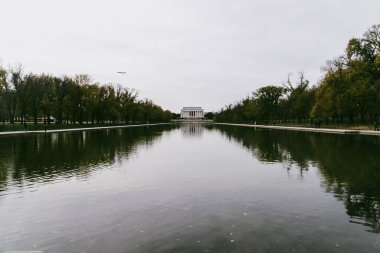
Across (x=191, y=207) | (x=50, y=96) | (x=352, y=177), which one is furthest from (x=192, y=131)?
(x=191, y=207)

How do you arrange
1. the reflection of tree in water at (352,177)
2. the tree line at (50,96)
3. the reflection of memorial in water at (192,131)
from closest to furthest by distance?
1. the reflection of tree in water at (352,177)
2. the reflection of memorial in water at (192,131)
3. the tree line at (50,96)

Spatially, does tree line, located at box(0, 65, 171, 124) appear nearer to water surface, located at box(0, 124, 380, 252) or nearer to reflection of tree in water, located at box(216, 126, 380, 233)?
water surface, located at box(0, 124, 380, 252)

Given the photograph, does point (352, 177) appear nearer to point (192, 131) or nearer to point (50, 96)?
point (192, 131)

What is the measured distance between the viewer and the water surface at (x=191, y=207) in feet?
26.2

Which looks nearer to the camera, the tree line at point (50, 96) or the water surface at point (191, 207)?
the water surface at point (191, 207)

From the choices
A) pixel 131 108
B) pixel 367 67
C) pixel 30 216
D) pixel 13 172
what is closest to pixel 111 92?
pixel 131 108

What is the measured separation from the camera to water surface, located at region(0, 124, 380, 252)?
7.99 meters

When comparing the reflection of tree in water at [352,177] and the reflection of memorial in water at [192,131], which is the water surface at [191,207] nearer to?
the reflection of tree in water at [352,177]

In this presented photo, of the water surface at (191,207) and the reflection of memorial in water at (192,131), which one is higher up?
the reflection of memorial in water at (192,131)

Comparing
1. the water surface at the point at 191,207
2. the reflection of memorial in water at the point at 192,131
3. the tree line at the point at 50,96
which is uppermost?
the tree line at the point at 50,96

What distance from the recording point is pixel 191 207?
11016 mm

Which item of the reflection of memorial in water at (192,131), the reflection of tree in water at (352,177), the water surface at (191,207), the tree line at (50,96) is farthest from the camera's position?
the tree line at (50,96)

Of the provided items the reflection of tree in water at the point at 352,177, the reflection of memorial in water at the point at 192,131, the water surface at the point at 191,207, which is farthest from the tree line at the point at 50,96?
the reflection of tree in water at the point at 352,177

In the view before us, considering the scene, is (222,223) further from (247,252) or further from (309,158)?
(309,158)
